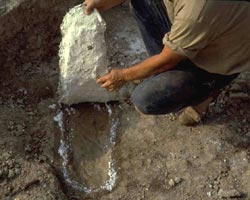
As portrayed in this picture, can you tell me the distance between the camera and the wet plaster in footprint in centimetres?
296

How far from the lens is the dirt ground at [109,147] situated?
2869mm

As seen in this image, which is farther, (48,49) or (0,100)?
(48,49)

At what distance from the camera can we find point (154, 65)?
8.61 ft

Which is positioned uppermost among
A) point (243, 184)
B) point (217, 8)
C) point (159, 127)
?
point (217, 8)

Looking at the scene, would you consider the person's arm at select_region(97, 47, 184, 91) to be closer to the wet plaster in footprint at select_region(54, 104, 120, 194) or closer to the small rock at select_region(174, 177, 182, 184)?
the wet plaster in footprint at select_region(54, 104, 120, 194)

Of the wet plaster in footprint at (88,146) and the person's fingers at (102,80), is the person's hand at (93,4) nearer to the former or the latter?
the person's fingers at (102,80)

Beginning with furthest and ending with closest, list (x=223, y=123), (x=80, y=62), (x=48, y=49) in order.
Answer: (x=48, y=49) < (x=223, y=123) < (x=80, y=62)

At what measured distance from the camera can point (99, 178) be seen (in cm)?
297

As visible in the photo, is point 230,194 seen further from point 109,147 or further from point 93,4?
point 93,4

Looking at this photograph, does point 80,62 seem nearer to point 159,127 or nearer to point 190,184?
point 159,127


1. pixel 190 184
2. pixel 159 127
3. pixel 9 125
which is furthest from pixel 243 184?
pixel 9 125

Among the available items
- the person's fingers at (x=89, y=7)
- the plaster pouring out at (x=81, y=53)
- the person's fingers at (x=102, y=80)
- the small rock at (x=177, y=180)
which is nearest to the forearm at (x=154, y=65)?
the person's fingers at (x=102, y=80)

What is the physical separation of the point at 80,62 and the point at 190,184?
3.10 feet

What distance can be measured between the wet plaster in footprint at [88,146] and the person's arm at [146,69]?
1.38 feet
